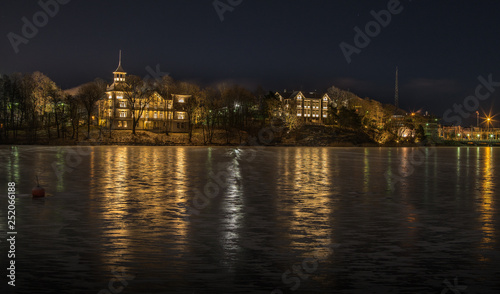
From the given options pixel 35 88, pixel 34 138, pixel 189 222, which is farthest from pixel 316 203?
pixel 35 88

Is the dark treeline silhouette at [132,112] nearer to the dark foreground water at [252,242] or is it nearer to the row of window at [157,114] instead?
the row of window at [157,114]

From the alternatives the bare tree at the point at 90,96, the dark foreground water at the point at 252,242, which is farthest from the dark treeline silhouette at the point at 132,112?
the dark foreground water at the point at 252,242

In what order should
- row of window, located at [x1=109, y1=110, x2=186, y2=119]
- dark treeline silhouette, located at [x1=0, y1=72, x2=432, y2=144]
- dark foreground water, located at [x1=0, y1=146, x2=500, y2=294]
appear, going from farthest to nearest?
row of window, located at [x1=109, y1=110, x2=186, y2=119]
dark treeline silhouette, located at [x1=0, y1=72, x2=432, y2=144]
dark foreground water, located at [x1=0, y1=146, x2=500, y2=294]

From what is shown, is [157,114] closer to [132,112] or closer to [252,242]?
[132,112]

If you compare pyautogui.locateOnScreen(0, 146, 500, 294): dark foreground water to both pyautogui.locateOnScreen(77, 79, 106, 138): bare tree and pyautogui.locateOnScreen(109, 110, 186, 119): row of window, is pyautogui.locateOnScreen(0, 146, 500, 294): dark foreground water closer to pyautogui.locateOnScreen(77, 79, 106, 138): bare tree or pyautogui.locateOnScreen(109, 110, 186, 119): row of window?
pyautogui.locateOnScreen(77, 79, 106, 138): bare tree

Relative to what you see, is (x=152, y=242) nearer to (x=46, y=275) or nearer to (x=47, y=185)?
(x=46, y=275)

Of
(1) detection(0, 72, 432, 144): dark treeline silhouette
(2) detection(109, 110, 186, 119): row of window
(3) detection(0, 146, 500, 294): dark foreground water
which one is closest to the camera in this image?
(3) detection(0, 146, 500, 294): dark foreground water

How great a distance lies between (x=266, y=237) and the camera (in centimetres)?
1527

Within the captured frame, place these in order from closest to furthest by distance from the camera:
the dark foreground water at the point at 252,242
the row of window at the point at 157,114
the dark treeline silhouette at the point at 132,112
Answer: the dark foreground water at the point at 252,242 < the dark treeline silhouette at the point at 132,112 < the row of window at the point at 157,114

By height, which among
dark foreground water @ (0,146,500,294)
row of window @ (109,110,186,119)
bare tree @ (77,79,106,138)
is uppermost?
bare tree @ (77,79,106,138)

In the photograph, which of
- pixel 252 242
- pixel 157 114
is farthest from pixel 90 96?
pixel 252 242

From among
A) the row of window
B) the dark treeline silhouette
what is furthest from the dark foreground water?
the row of window

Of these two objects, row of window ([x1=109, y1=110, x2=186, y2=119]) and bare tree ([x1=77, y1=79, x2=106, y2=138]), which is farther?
row of window ([x1=109, y1=110, x2=186, y2=119])

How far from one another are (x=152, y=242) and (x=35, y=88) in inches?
5728
